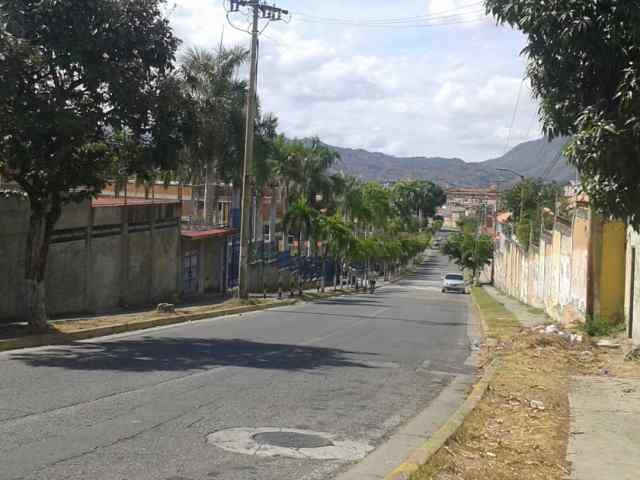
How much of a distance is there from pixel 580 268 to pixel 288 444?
2047 centimetres

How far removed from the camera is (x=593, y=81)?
11.6 meters

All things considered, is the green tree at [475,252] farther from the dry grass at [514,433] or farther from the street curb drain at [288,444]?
the street curb drain at [288,444]

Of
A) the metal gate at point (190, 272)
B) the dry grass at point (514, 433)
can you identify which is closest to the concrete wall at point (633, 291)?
the dry grass at point (514, 433)

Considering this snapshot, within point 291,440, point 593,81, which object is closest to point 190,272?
point 593,81

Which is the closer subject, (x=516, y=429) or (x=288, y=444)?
(x=288, y=444)

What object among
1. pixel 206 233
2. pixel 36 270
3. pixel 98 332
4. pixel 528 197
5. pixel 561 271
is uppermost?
pixel 528 197

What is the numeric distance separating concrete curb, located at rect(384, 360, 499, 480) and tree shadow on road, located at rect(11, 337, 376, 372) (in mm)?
3304

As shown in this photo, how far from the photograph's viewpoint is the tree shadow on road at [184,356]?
14508mm

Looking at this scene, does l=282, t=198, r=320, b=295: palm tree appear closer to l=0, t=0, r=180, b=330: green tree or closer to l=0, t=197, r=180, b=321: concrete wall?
l=0, t=197, r=180, b=321: concrete wall

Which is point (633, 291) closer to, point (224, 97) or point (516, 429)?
point (516, 429)

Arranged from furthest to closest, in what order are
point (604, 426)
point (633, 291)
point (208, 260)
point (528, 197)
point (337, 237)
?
point (528, 197), point (337, 237), point (208, 260), point (633, 291), point (604, 426)

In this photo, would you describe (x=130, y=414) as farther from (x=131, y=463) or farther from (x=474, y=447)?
(x=474, y=447)

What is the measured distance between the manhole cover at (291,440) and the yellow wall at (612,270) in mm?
16976

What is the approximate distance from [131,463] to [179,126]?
11.5 meters
